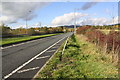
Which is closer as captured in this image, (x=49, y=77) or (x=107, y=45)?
(x=49, y=77)

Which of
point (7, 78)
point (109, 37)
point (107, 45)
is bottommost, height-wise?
point (7, 78)

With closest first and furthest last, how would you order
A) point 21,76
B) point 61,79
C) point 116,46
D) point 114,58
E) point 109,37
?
point 61,79 → point 21,76 → point 114,58 → point 116,46 → point 109,37

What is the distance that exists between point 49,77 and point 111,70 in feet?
9.18

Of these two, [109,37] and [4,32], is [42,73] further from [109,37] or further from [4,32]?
[4,32]

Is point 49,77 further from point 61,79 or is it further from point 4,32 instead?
point 4,32

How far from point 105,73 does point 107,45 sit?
4331 mm

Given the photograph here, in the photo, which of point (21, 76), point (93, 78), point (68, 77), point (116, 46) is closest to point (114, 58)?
point (116, 46)

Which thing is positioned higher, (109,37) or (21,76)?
(109,37)

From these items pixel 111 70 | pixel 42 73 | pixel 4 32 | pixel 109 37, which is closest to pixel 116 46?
pixel 109 37

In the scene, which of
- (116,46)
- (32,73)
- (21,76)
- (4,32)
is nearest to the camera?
(21,76)

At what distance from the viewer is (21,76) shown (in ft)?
17.0

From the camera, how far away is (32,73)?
5.56 m

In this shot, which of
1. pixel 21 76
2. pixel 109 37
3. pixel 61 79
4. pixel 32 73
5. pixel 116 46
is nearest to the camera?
pixel 61 79

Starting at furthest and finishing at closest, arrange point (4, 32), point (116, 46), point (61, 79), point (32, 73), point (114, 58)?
point (4, 32), point (116, 46), point (114, 58), point (32, 73), point (61, 79)
